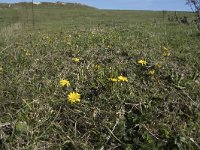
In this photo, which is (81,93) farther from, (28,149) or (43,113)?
(28,149)

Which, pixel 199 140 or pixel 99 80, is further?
pixel 99 80

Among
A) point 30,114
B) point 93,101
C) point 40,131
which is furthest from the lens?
point 93,101

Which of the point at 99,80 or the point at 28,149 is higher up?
the point at 99,80

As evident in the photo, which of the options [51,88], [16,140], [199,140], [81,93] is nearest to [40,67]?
[51,88]

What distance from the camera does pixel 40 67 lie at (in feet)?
15.9

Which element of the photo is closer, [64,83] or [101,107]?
[101,107]

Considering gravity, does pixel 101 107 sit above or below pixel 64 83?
below

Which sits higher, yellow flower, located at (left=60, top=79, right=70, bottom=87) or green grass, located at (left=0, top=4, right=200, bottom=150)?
yellow flower, located at (left=60, top=79, right=70, bottom=87)

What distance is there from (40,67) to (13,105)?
1.23 metres

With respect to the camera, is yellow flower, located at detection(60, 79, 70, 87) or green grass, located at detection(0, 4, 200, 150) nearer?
green grass, located at detection(0, 4, 200, 150)

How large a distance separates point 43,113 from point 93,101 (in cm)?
50

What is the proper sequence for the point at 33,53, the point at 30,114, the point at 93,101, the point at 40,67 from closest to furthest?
the point at 30,114 < the point at 93,101 < the point at 40,67 < the point at 33,53

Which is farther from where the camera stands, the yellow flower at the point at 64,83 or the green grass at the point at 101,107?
the yellow flower at the point at 64,83

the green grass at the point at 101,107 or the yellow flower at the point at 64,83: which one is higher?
the yellow flower at the point at 64,83
